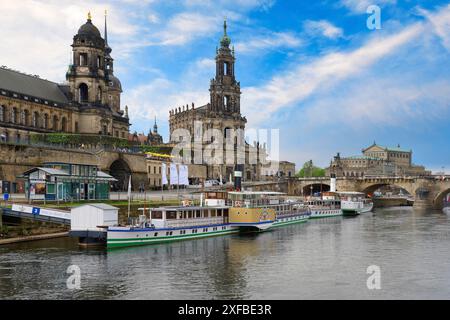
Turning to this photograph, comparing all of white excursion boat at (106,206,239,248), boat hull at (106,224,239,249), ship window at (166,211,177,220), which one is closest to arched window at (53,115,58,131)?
white excursion boat at (106,206,239,248)

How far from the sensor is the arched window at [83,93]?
288ft

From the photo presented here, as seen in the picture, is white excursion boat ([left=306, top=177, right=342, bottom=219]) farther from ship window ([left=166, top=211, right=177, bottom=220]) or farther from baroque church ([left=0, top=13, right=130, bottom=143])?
ship window ([left=166, top=211, right=177, bottom=220])

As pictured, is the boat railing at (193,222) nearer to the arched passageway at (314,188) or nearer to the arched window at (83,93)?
the arched window at (83,93)

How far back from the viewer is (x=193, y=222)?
4300 cm

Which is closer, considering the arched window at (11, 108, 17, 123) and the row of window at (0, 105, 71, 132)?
the row of window at (0, 105, 71, 132)

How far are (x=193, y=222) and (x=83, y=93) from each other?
52994mm

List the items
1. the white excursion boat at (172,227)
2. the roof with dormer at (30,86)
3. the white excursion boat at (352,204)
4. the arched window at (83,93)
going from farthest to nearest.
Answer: the arched window at (83,93) → the white excursion boat at (352,204) → the roof with dormer at (30,86) → the white excursion boat at (172,227)

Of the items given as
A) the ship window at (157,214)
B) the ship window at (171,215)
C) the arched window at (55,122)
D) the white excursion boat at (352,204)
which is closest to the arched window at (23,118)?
the arched window at (55,122)

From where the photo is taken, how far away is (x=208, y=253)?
115ft

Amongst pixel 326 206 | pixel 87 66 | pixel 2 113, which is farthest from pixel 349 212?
pixel 2 113

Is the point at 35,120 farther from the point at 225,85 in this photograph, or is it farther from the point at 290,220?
the point at 225,85

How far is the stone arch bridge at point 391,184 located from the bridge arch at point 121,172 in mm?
29058

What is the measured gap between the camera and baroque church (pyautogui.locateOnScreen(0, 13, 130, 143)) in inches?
3125
